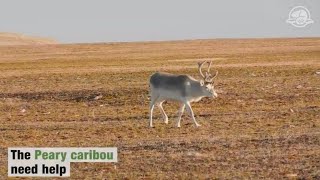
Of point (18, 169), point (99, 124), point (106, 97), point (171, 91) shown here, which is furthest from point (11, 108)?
point (18, 169)

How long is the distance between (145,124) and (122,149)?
501cm

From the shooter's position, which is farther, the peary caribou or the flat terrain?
the peary caribou

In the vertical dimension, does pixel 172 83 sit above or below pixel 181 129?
above

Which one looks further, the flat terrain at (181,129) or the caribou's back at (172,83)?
the caribou's back at (172,83)

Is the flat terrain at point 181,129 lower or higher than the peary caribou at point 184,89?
lower

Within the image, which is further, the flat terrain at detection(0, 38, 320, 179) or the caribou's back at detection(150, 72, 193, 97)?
the caribou's back at detection(150, 72, 193, 97)

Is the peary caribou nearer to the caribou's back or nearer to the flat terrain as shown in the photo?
the caribou's back

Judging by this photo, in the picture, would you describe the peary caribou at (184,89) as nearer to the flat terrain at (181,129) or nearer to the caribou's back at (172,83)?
the caribou's back at (172,83)

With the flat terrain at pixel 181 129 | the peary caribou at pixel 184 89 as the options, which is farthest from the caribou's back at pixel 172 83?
the flat terrain at pixel 181 129

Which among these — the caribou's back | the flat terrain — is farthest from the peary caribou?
the flat terrain

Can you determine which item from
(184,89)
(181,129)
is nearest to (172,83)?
(184,89)

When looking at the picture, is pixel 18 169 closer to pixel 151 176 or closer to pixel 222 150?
pixel 151 176

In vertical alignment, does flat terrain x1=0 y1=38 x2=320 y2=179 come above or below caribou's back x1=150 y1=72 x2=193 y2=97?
below

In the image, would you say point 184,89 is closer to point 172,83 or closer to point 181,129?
point 172,83
